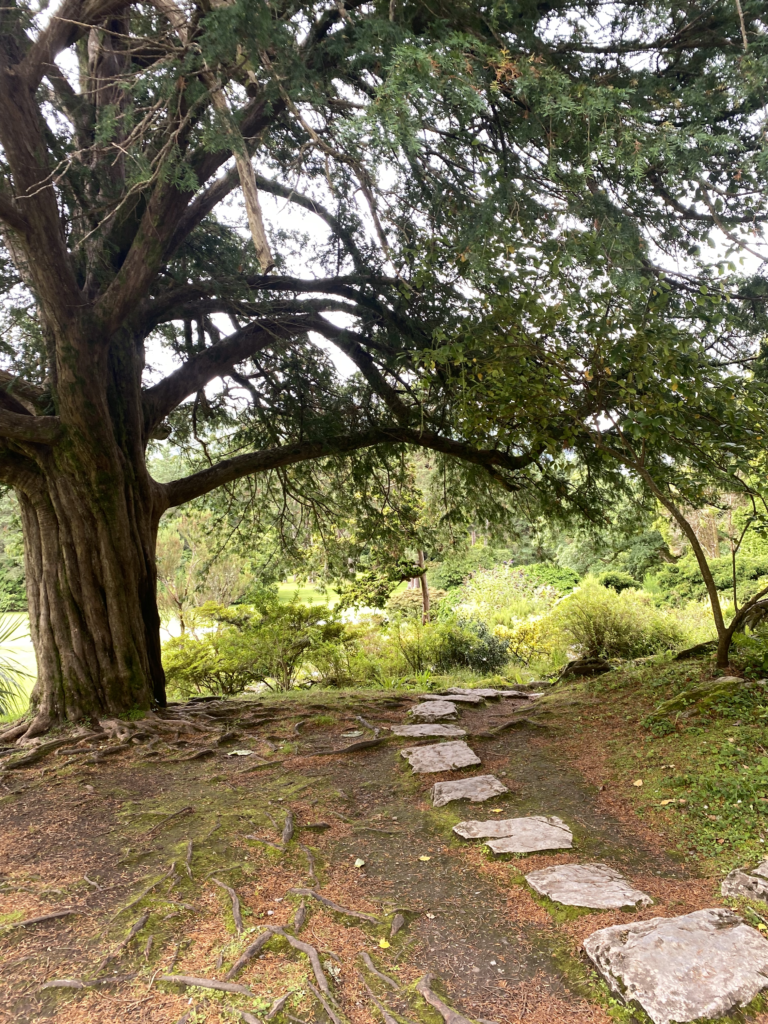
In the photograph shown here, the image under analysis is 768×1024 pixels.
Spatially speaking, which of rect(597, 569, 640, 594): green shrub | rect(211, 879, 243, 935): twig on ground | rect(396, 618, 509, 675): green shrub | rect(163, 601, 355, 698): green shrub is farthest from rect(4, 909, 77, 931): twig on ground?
rect(597, 569, 640, 594): green shrub

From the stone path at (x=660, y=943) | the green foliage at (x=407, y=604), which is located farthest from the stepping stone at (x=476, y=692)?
the green foliage at (x=407, y=604)

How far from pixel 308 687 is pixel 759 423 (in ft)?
23.6

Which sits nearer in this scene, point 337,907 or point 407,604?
point 337,907

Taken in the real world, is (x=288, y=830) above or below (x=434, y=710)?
above

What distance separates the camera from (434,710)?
608cm

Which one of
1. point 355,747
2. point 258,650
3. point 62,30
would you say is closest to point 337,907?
point 355,747

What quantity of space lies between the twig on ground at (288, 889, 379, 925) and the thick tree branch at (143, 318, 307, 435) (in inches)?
192

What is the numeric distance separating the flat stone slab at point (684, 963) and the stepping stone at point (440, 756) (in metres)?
2.16

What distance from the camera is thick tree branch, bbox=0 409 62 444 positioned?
5.07m

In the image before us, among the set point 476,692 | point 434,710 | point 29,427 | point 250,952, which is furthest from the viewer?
point 476,692

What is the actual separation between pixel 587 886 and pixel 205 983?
1664mm

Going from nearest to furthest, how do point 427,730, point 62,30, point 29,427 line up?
point 62,30
point 29,427
point 427,730

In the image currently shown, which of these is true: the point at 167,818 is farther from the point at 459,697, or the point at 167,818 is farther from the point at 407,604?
the point at 407,604

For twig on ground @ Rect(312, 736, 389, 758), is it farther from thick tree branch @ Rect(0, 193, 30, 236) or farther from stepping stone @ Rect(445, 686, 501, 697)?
thick tree branch @ Rect(0, 193, 30, 236)
